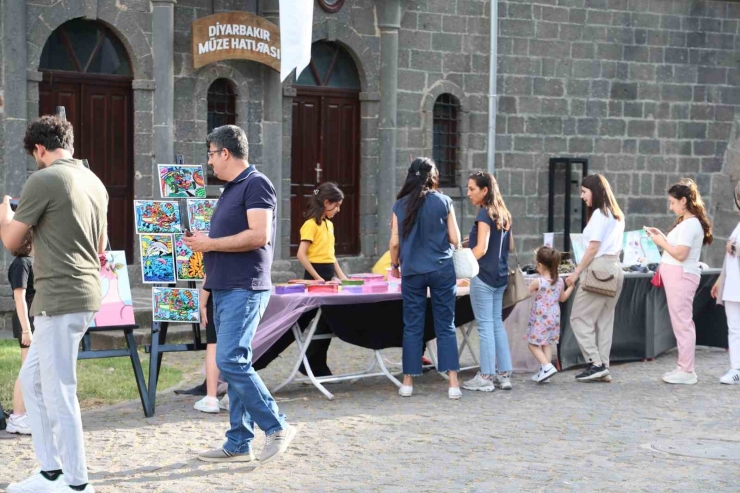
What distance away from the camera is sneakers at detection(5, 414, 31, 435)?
729 centimetres

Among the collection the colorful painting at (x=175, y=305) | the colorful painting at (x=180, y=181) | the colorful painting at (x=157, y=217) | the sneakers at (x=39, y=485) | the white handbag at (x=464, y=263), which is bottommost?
→ the sneakers at (x=39, y=485)

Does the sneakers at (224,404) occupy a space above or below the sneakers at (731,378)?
above

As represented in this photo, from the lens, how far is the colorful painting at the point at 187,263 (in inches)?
324

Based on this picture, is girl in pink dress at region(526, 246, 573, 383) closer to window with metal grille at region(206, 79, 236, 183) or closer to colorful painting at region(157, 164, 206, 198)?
colorful painting at region(157, 164, 206, 198)

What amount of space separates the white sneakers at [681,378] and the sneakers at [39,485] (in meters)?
5.42

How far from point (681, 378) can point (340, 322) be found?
2811 mm

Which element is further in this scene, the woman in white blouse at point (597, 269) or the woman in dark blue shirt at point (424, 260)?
the woman in white blouse at point (597, 269)

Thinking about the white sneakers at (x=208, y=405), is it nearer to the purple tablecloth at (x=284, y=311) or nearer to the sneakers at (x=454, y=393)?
the purple tablecloth at (x=284, y=311)

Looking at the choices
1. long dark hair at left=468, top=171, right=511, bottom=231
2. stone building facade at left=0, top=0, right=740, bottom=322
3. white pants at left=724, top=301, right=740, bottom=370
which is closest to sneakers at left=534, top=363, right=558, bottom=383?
long dark hair at left=468, top=171, right=511, bottom=231

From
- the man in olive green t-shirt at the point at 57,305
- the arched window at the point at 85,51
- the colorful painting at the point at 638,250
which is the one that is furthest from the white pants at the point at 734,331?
the arched window at the point at 85,51

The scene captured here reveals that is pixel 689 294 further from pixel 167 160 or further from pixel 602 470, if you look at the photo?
pixel 167 160

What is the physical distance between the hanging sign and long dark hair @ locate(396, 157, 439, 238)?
645cm

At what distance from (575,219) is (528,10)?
3.17 m

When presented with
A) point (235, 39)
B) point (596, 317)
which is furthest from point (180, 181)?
point (235, 39)
